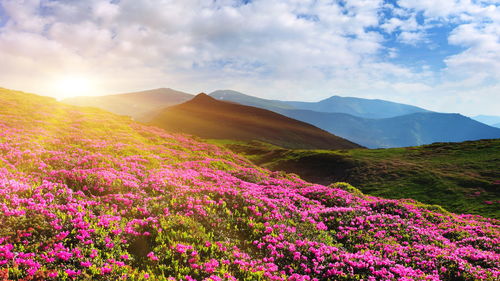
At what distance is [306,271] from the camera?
9.96 metres

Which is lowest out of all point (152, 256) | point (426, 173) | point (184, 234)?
point (426, 173)

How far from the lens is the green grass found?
37.1m

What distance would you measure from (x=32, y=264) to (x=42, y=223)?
84.8 inches

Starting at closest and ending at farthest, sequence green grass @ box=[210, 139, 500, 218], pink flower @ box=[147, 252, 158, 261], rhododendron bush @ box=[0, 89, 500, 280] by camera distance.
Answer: rhododendron bush @ box=[0, 89, 500, 280] → pink flower @ box=[147, 252, 158, 261] → green grass @ box=[210, 139, 500, 218]

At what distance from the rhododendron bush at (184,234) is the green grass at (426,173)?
79.4 feet

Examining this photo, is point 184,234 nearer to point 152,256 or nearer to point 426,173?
point 152,256

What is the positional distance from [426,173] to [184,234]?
172ft

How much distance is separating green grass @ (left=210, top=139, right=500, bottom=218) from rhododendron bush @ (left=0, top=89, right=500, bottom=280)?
79.4 ft

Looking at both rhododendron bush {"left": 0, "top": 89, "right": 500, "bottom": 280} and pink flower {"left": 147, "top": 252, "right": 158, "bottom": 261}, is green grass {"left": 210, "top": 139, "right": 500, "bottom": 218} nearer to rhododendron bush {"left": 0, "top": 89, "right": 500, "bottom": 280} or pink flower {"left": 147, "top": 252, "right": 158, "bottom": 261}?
rhododendron bush {"left": 0, "top": 89, "right": 500, "bottom": 280}

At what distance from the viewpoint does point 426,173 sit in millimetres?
47938

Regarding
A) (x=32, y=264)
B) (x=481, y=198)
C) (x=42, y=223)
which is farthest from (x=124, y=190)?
(x=481, y=198)

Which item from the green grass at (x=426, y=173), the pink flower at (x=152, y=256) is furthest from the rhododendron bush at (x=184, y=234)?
the green grass at (x=426, y=173)

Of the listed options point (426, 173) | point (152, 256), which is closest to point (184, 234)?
point (152, 256)

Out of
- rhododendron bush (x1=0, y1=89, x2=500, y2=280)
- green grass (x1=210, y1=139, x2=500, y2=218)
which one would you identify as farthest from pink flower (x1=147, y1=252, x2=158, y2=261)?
green grass (x1=210, y1=139, x2=500, y2=218)
